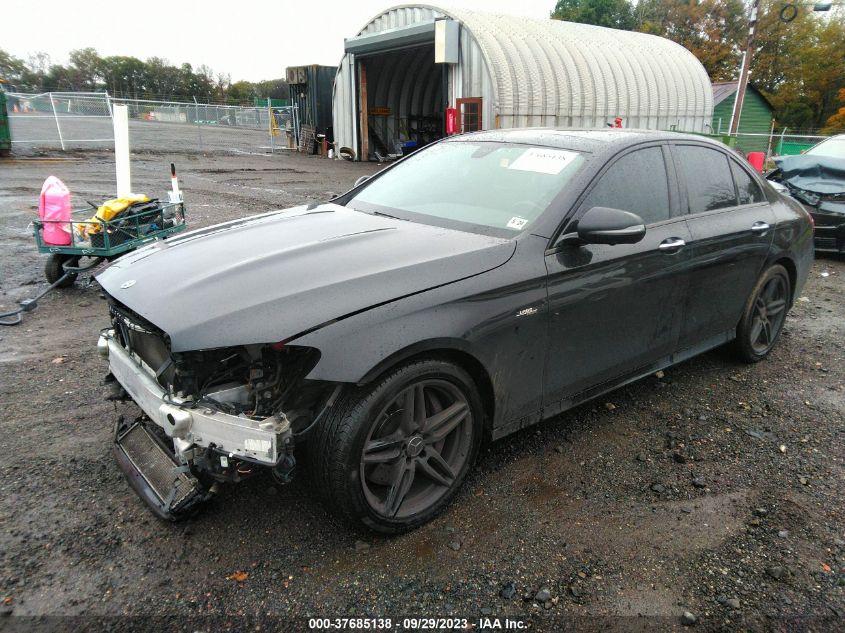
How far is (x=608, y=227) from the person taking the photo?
281 centimetres

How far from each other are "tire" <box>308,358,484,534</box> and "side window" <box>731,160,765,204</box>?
283 cm

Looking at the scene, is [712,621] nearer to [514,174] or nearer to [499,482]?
[499,482]

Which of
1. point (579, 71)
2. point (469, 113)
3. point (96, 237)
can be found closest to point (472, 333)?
Answer: point (96, 237)

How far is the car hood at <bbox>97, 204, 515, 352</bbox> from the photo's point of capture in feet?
7.24

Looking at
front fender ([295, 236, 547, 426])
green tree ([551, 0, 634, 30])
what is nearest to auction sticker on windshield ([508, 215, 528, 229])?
front fender ([295, 236, 547, 426])

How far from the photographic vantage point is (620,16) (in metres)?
57.0

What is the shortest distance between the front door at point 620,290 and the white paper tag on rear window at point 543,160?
23 centimetres

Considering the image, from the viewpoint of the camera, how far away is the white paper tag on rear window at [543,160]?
3.23 metres

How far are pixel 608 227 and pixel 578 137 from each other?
927 millimetres

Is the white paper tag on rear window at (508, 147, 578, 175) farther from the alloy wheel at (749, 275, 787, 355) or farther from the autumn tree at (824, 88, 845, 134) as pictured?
the autumn tree at (824, 88, 845, 134)

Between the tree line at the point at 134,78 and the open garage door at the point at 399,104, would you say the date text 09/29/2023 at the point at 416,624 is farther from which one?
the tree line at the point at 134,78

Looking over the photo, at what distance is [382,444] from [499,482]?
867 mm

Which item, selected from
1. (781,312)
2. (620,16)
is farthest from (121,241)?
(620,16)

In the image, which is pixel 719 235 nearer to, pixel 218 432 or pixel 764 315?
pixel 764 315
